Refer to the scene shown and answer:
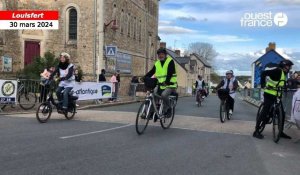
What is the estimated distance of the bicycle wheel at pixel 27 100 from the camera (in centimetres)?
1683

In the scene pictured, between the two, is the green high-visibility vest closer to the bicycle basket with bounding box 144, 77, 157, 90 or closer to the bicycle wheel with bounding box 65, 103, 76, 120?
the bicycle basket with bounding box 144, 77, 157, 90

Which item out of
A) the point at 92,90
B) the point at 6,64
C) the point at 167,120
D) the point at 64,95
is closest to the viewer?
the point at 167,120

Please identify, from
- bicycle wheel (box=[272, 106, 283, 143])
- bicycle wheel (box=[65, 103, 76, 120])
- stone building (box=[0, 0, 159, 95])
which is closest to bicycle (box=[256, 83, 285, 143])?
bicycle wheel (box=[272, 106, 283, 143])

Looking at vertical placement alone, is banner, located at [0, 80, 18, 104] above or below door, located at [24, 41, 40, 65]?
below

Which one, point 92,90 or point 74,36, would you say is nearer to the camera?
point 92,90

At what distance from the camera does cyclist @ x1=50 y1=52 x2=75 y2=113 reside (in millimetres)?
13070

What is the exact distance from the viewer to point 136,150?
28.1ft

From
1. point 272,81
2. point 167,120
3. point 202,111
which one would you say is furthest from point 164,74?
point 202,111

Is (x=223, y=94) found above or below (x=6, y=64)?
below

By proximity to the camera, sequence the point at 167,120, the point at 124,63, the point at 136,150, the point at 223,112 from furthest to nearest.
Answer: the point at 124,63
the point at 223,112
the point at 167,120
the point at 136,150

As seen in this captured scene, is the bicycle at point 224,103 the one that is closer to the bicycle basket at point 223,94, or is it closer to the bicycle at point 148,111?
the bicycle basket at point 223,94

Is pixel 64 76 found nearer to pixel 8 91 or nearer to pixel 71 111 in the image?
pixel 71 111

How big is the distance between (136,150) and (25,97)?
9.72 m

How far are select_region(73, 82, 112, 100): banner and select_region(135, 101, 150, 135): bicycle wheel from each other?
9235 mm
